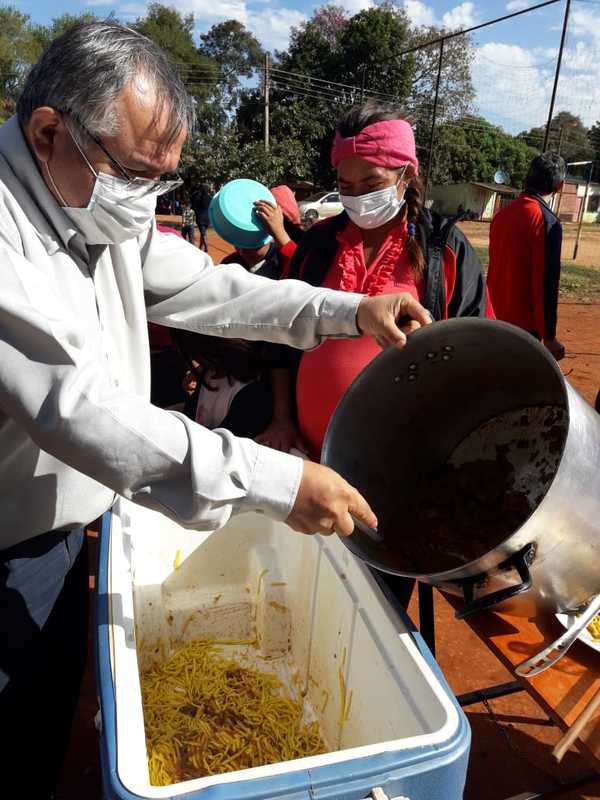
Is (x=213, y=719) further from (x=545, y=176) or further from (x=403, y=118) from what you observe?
(x=545, y=176)

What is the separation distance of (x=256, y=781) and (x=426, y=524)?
0.81 meters

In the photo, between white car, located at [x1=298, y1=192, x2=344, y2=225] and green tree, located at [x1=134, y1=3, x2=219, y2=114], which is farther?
green tree, located at [x1=134, y1=3, x2=219, y2=114]

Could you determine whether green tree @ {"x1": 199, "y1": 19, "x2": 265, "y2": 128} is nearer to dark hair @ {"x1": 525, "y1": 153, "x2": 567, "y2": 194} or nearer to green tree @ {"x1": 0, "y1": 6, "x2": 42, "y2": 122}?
green tree @ {"x1": 0, "y1": 6, "x2": 42, "y2": 122}

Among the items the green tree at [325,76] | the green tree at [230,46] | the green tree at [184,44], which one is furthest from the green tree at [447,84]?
the green tree at [230,46]

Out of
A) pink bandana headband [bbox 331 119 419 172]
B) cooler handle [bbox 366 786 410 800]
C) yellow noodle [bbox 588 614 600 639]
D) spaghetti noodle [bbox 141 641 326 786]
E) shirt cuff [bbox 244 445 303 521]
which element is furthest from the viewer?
pink bandana headband [bbox 331 119 419 172]

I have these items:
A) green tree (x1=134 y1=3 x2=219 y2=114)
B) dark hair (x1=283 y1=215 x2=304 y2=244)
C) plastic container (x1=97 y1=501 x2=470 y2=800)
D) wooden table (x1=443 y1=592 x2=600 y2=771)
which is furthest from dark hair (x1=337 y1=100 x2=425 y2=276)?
green tree (x1=134 y1=3 x2=219 y2=114)

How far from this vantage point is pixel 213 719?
5.62ft

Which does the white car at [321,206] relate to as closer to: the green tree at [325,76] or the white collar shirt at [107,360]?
the green tree at [325,76]

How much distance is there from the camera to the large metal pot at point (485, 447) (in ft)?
3.80

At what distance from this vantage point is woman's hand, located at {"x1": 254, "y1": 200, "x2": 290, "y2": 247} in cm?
313

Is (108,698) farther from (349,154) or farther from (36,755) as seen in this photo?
(349,154)

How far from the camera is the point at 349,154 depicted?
223 centimetres

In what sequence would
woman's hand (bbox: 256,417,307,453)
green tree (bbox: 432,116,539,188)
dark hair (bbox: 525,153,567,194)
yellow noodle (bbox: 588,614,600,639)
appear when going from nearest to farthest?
yellow noodle (bbox: 588,614,600,639) → woman's hand (bbox: 256,417,307,453) → dark hair (bbox: 525,153,567,194) → green tree (bbox: 432,116,539,188)

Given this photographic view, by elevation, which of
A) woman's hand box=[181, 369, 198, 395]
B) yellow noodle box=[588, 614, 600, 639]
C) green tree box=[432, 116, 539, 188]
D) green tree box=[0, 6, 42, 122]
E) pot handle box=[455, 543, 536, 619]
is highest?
green tree box=[0, 6, 42, 122]
